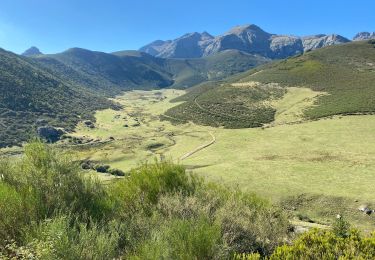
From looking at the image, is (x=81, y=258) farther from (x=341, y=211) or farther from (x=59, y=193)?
(x=341, y=211)

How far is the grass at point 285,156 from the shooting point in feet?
161

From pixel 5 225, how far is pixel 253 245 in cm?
1138

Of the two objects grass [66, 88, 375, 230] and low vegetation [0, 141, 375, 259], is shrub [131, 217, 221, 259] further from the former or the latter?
grass [66, 88, 375, 230]

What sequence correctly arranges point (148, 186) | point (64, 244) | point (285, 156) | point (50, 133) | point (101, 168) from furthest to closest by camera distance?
→ 1. point (50, 133)
2. point (101, 168)
3. point (285, 156)
4. point (148, 186)
5. point (64, 244)

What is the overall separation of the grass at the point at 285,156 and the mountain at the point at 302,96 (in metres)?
5.92

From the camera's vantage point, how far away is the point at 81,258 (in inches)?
521

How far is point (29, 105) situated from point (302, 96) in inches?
4018

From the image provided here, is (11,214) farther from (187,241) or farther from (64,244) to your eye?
(187,241)

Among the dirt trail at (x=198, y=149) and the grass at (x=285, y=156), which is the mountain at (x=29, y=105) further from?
the dirt trail at (x=198, y=149)

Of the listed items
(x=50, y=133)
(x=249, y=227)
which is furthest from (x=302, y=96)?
(x=249, y=227)

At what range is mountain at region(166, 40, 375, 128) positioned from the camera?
116 m

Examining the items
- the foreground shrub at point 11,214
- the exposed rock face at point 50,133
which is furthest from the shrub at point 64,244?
the exposed rock face at point 50,133

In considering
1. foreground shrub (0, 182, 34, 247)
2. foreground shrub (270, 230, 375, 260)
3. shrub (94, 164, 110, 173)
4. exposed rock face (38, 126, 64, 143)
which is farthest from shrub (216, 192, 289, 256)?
exposed rock face (38, 126, 64, 143)

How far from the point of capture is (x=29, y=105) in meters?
151
